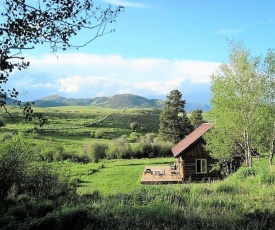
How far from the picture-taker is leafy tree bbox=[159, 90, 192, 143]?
63.8 m

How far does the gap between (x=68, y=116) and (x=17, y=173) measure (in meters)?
119

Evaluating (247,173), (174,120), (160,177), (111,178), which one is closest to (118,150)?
(174,120)

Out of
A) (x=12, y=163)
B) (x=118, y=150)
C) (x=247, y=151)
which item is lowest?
(x=118, y=150)

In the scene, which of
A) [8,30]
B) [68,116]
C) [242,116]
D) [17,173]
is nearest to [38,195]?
[17,173]

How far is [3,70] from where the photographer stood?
5.21 m

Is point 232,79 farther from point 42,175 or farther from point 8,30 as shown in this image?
point 8,30

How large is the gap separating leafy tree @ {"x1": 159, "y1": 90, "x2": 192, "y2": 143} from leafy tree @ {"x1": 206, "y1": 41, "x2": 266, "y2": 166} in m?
33.1

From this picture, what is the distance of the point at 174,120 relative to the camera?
64.2 m

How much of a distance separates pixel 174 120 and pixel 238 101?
116ft

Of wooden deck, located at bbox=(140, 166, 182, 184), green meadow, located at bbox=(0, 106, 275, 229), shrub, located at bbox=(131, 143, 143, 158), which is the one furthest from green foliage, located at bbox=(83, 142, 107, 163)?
green meadow, located at bbox=(0, 106, 275, 229)

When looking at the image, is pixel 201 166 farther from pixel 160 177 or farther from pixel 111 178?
pixel 111 178

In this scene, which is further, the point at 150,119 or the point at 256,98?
the point at 150,119

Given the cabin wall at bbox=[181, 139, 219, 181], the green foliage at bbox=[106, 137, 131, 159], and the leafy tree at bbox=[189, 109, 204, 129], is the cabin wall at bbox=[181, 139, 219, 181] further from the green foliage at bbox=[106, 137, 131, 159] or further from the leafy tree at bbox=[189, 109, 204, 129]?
the leafy tree at bbox=[189, 109, 204, 129]

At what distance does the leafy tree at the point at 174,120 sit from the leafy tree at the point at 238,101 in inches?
1304
